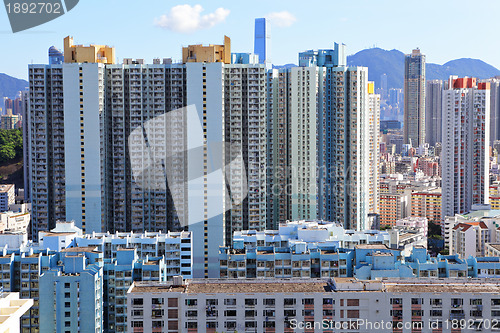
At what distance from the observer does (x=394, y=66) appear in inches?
2312

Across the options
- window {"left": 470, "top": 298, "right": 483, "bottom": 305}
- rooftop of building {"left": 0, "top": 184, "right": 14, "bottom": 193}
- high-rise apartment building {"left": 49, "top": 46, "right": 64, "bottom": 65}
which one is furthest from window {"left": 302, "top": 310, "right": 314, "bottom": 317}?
rooftop of building {"left": 0, "top": 184, "right": 14, "bottom": 193}

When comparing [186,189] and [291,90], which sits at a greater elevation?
[291,90]

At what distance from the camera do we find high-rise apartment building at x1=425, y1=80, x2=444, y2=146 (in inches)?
1538

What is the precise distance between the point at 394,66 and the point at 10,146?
42017 millimetres

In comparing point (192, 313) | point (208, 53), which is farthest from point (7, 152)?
point (192, 313)

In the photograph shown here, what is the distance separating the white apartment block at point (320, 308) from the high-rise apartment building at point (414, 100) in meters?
33.7

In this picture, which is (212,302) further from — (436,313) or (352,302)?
(436,313)

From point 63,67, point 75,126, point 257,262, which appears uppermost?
point 63,67

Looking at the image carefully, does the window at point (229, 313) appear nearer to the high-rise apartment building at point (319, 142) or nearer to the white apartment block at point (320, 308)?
the white apartment block at point (320, 308)

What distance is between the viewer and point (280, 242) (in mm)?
10219

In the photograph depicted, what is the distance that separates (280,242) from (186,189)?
3.00m

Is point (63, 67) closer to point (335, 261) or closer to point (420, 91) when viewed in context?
point (335, 261)

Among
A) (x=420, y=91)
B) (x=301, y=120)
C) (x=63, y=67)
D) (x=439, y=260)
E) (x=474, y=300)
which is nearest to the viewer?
(x=474, y=300)

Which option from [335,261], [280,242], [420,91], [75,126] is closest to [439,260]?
[335,261]
